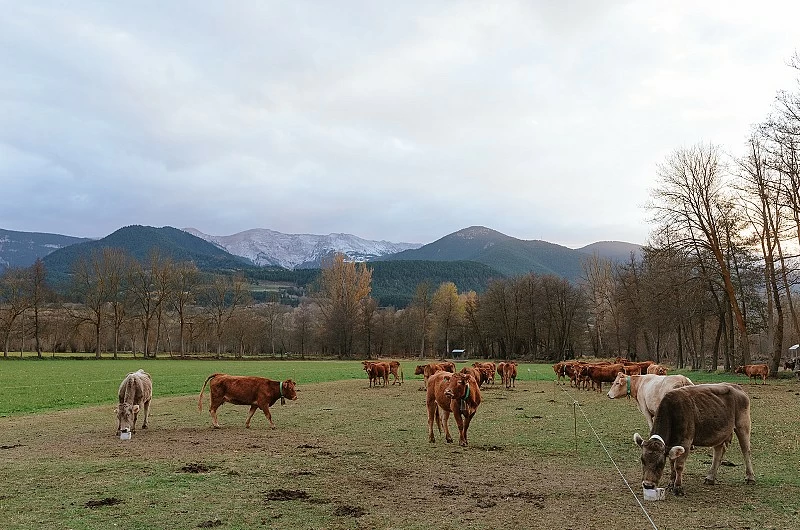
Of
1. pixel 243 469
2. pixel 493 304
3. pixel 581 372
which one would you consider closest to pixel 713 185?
pixel 581 372

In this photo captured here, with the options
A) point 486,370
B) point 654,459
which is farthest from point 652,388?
point 486,370

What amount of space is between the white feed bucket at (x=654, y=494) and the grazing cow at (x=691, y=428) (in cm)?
8

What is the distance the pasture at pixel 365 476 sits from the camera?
7.31 metres

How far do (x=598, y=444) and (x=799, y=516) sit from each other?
19.2ft

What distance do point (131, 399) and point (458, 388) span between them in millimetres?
8289

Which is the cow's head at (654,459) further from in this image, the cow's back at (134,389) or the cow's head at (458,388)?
the cow's back at (134,389)

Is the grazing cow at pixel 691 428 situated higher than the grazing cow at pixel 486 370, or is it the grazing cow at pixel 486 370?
the grazing cow at pixel 691 428

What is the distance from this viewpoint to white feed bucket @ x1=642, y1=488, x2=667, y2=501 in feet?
26.0

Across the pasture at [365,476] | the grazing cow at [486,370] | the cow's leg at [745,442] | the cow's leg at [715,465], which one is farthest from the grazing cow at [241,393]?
the grazing cow at [486,370]

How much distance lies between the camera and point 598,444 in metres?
13.0

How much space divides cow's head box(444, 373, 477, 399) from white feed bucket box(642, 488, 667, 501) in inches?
210

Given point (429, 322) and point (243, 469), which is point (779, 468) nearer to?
point (243, 469)

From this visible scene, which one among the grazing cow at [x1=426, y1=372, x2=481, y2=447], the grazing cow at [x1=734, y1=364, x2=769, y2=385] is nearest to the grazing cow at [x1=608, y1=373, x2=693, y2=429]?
the grazing cow at [x1=426, y1=372, x2=481, y2=447]

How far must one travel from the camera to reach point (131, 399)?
14.3m
